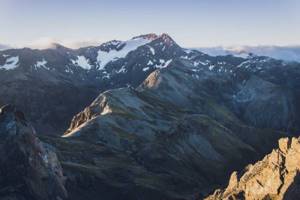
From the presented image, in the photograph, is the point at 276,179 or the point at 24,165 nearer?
the point at 276,179

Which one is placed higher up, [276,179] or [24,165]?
[276,179]

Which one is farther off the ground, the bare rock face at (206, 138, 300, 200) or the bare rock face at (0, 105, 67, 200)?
the bare rock face at (206, 138, 300, 200)

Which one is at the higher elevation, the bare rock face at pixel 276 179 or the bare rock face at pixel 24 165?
the bare rock face at pixel 276 179

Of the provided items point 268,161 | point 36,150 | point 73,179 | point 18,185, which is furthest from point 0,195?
point 268,161

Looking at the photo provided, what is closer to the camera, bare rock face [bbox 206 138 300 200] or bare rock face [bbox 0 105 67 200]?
bare rock face [bbox 206 138 300 200]
